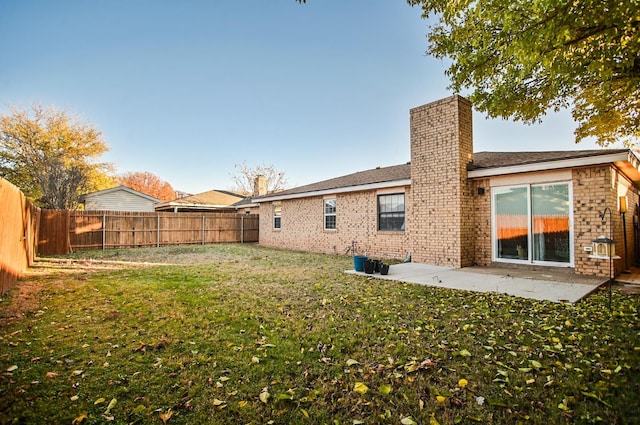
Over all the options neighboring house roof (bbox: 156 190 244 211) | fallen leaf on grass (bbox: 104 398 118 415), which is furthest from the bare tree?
fallen leaf on grass (bbox: 104 398 118 415)

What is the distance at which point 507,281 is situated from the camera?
22.0 ft

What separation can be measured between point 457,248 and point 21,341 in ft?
31.3

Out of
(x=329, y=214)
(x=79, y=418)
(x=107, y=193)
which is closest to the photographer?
(x=79, y=418)

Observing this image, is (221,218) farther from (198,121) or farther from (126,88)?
(126,88)

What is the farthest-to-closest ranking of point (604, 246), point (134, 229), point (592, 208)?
point (134, 229), point (592, 208), point (604, 246)

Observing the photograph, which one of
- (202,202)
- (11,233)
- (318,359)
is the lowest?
(318,359)

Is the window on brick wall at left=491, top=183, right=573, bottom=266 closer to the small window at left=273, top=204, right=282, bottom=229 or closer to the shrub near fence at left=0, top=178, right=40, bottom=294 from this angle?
the shrub near fence at left=0, top=178, right=40, bottom=294

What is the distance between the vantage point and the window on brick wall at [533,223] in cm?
759

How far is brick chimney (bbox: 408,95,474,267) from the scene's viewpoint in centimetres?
896

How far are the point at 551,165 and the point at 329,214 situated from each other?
9246mm

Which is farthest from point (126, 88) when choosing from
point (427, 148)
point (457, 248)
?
point (457, 248)

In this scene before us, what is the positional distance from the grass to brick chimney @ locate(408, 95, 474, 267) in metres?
3.64

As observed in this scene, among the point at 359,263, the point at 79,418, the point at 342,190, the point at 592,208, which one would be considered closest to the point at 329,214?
the point at 342,190

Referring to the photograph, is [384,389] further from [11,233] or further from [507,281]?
[11,233]
